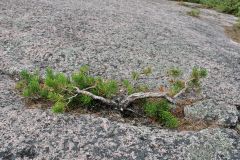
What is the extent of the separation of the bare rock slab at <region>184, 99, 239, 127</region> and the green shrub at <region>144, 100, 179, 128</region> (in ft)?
2.13

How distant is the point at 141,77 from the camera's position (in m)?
10.4

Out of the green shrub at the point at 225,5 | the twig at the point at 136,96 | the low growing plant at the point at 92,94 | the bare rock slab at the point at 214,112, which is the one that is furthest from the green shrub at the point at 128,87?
the green shrub at the point at 225,5

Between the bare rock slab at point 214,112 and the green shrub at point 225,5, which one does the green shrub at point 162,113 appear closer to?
the bare rock slab at point 214,112

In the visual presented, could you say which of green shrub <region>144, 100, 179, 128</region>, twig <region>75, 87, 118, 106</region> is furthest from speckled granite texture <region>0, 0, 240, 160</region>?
twig <region>75, 87, 118, 106</region>

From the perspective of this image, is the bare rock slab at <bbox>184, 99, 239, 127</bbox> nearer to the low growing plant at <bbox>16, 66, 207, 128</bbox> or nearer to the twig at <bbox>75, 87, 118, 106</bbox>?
the low growing plant at <bbox>16, 66, 207, 128</bbox>

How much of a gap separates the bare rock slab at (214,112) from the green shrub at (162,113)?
2.13 ft

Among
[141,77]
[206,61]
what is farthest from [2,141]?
[206,61]

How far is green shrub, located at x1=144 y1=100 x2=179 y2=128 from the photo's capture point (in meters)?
8.10

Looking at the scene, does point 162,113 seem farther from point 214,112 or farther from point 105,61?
point 105,61

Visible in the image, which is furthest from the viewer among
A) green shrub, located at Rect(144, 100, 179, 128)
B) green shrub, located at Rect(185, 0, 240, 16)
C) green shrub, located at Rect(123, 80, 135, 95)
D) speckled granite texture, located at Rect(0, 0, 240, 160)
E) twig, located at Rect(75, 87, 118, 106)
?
green shrub, located at Rect(185, 0, 240, 16)

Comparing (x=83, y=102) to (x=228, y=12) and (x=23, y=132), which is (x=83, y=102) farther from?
(x=228, y=12)

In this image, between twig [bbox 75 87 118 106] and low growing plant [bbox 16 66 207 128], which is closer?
low growing plant [bbox 16 66 207 128]

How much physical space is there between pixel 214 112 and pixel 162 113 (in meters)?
1.29

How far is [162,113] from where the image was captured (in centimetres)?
827
